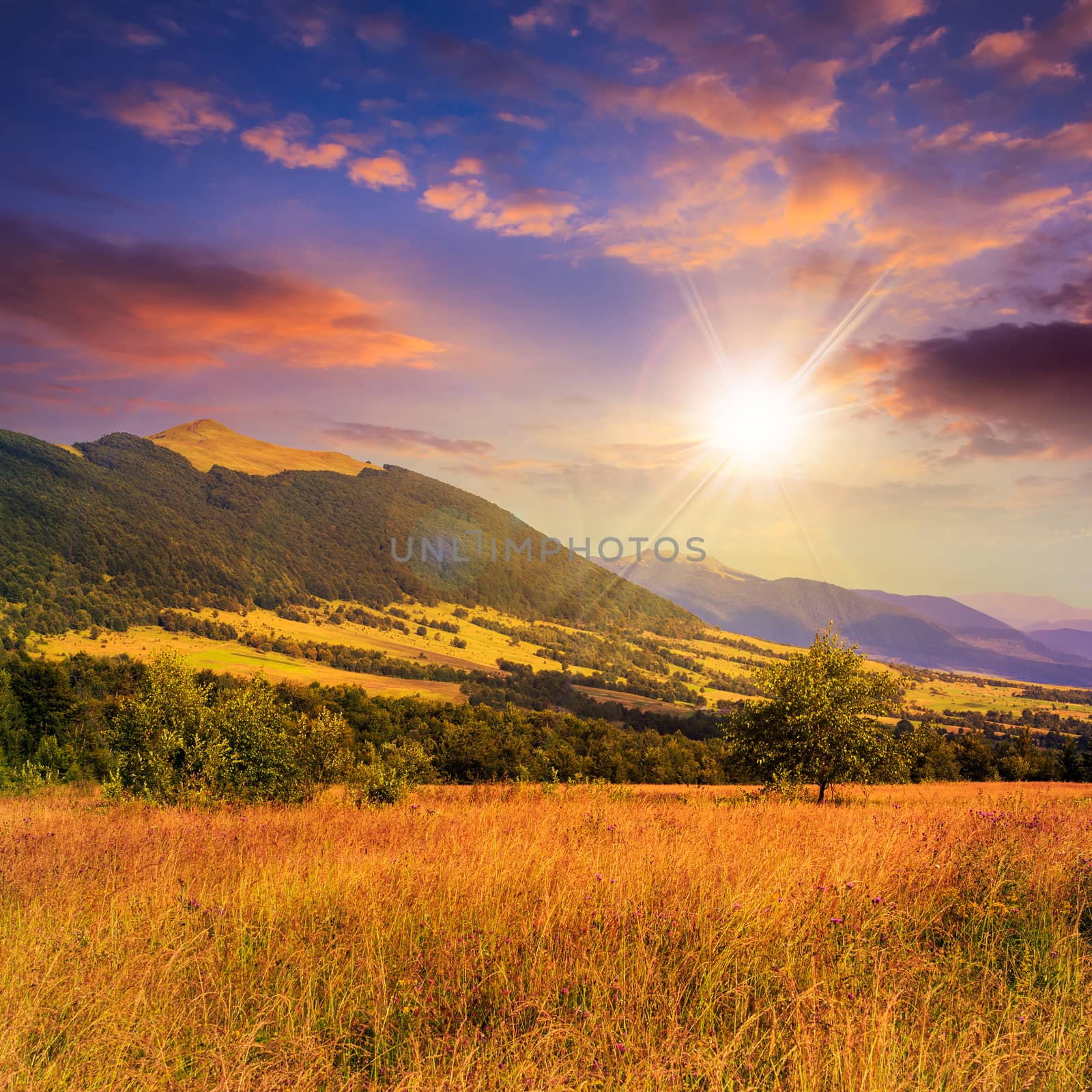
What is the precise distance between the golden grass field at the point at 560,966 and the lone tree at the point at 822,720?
21.2 metres

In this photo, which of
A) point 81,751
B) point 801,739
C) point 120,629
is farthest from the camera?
point 120,629

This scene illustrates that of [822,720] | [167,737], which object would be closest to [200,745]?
[167,737]

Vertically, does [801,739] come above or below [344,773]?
above

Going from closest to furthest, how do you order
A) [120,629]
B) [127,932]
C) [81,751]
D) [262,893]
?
[127,932] → [262,893] → [81,751] → [120,629]

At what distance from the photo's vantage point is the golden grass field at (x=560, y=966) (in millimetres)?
3209

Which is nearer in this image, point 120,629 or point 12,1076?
point 12,1076

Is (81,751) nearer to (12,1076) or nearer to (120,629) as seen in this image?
(12,1076)

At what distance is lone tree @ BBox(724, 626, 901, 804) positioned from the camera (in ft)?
89.8

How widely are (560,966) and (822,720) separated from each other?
26832 mm

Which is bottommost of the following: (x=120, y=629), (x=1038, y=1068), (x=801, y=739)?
(x=120, y=629)

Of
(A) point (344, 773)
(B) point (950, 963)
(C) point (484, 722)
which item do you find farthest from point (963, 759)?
(B) point (950, 963)

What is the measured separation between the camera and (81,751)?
228 ft

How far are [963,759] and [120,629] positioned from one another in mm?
201640

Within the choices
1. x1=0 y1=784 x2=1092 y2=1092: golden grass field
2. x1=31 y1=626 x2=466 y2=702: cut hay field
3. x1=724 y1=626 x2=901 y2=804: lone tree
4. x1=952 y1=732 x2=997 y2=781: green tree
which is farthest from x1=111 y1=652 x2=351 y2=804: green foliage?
x1=31 y1=626 x2=466 y2=702: cut hay field
